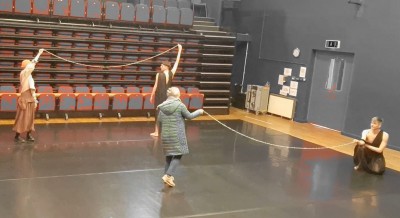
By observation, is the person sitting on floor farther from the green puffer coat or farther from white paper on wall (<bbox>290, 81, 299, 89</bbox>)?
white paper on wall (<bbox>290, 81, 299, 89</bbox>)

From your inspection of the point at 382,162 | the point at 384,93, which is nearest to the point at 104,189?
the point at 382,162

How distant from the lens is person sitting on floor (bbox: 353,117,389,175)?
26.8 ft

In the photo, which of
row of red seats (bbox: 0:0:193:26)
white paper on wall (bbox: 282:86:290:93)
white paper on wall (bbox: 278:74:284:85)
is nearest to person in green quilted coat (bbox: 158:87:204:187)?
row of red seats (bbox: 0:0:193:26)

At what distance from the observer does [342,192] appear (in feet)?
23.7

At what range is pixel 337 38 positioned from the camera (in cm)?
1233

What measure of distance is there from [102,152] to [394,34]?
281 inches

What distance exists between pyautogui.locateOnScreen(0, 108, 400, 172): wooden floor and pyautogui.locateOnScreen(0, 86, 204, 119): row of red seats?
1.00 feet

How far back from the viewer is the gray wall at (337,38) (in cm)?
1090

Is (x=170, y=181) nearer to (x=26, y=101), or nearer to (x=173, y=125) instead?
(x=173, y=125)

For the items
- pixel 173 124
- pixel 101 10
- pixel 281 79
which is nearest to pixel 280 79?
pixel 281 79

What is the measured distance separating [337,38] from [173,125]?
745cm

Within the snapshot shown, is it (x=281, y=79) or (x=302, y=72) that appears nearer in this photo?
(x=302, y=72)

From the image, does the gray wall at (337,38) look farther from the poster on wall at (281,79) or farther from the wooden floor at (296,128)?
the wooden floor at (296,128)

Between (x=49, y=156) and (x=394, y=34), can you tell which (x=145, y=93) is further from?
(x=394, y=34)
